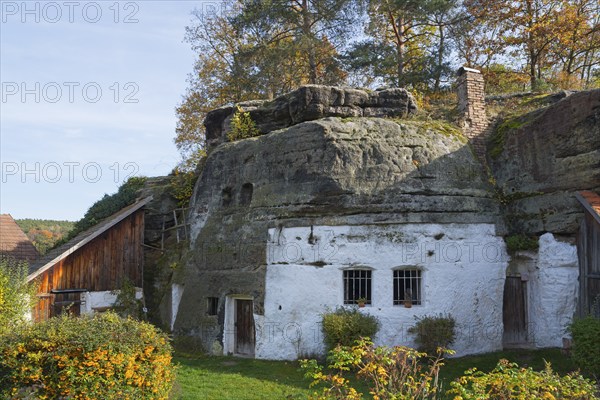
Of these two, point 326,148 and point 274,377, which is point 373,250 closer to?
point 326,148

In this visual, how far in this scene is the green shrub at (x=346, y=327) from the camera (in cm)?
1230

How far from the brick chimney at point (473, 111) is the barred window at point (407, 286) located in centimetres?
438

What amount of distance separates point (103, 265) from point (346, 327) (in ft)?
27.7

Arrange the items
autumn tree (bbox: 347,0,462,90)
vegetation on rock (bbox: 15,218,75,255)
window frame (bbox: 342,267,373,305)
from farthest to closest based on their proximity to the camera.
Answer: vegetation on rock (bbox: 15,218,75,255), autumn tree (bbox: 347,0,462,90), window frame (bbox: 342,267,373,305)

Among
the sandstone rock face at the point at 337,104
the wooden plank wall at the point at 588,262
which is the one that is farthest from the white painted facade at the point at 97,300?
the wooden plank wall at the point at 588,262

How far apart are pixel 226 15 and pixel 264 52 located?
4.78 m

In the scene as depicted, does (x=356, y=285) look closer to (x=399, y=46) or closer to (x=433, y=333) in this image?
(x=433, y=333)

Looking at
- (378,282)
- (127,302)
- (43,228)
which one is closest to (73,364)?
(378,282)

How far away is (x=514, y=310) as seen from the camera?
46.5ft

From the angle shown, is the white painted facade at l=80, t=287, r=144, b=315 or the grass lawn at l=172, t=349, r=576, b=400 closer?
the grass lawn at l=172, t=349, r=576, b=400

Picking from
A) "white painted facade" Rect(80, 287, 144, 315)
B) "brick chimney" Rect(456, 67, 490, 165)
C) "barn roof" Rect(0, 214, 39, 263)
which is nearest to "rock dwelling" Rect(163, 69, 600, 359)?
"brick chimney" Rect(456, 67, 490, 165)

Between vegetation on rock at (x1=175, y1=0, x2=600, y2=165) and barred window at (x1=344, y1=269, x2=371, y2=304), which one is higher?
vegetation on rock at (x1=175, y1=0, x2=600, y2=165)

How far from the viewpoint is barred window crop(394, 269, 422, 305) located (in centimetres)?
1327

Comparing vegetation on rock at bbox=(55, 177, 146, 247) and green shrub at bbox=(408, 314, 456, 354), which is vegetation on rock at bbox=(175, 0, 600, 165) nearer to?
vegetation on rock at bbox=(55, 177, 146, 247)
